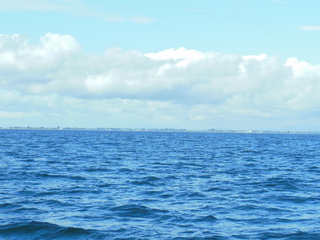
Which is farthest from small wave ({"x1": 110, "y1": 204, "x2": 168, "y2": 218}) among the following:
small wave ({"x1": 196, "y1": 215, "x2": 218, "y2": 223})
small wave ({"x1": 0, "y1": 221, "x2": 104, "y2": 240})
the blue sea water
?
small wave ({"x1": 0, "y1": 221, "x2": 104, "y2": 240})

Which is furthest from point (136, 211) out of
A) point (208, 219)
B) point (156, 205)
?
point (208, 219)

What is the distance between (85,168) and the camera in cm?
4844

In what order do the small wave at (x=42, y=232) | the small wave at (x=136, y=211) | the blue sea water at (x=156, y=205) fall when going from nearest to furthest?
the small wave at (x=42, y=232), the blue sea water at (x=156, y=205), the small wave at (x=136, y=211)

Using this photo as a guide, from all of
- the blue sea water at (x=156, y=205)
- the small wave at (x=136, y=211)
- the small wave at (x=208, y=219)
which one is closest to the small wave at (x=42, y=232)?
the blue sea water at (x=156, y=205)

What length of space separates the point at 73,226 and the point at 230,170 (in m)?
30.6

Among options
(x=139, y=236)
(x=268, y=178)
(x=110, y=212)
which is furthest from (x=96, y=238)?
(x=268, y=178)

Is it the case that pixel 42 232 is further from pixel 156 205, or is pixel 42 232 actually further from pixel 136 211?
pixel 156 205

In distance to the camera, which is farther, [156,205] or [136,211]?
[156,205]

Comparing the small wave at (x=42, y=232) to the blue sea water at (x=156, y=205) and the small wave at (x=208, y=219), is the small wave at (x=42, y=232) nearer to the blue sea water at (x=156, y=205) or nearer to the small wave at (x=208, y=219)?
the blue sea water at (x=156, y=205)

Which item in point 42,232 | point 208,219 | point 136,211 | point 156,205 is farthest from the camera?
point 156,205

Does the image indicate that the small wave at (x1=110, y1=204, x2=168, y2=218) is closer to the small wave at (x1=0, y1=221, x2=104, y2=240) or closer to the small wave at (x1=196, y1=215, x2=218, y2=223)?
the small wave at (x1=196, y1=215, x2=218, y2=223)

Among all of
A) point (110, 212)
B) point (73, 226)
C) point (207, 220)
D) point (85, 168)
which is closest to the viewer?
point (73, 226)

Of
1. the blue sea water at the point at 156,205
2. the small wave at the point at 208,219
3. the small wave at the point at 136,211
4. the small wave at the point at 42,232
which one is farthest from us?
the small wave at the point at 136,211

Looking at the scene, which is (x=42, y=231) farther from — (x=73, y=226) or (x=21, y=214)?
(x=21, y=214)
